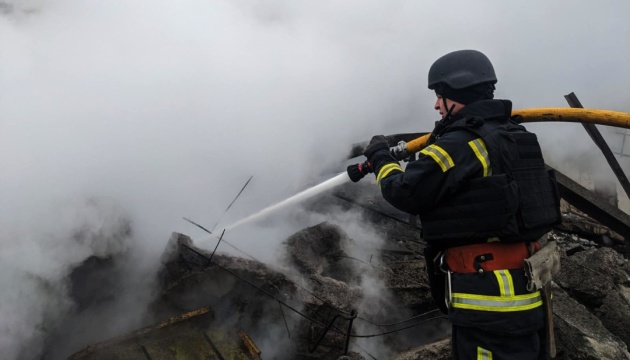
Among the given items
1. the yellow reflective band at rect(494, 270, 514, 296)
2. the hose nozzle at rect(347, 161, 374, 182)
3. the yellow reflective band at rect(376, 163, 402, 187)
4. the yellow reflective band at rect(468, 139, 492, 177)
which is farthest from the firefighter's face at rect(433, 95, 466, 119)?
the yellow reflective band at rect(494, 270, 514, 296)

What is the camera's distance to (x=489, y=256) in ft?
6.96

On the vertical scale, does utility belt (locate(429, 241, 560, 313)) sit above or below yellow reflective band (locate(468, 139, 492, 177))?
below

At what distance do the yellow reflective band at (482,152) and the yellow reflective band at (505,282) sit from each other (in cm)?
48

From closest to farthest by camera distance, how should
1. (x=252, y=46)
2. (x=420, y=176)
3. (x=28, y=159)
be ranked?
1. (x=420, y=176)
2. (x=28, y=159)
3. (x=252, y=46)

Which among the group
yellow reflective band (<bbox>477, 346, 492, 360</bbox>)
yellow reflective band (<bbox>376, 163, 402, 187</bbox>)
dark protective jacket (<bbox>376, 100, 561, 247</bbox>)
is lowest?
yellow reflective band (<bbox>477, 346, 492, 360</bbox>)

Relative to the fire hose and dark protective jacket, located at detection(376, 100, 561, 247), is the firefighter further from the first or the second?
the fire hose

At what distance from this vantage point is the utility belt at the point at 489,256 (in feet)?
6.96

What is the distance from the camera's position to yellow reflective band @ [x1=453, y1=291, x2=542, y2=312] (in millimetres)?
2064

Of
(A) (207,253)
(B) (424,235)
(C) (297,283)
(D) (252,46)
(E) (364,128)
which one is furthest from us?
(E) (364,128)

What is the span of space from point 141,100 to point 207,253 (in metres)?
1.20

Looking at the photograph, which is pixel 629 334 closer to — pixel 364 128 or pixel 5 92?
pixel 364 128

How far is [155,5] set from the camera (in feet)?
11.4

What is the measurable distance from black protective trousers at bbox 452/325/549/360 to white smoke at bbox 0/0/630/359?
2.02 metres

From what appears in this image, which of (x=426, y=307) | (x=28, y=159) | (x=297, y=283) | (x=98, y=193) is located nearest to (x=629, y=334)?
(x=426, y=307)
